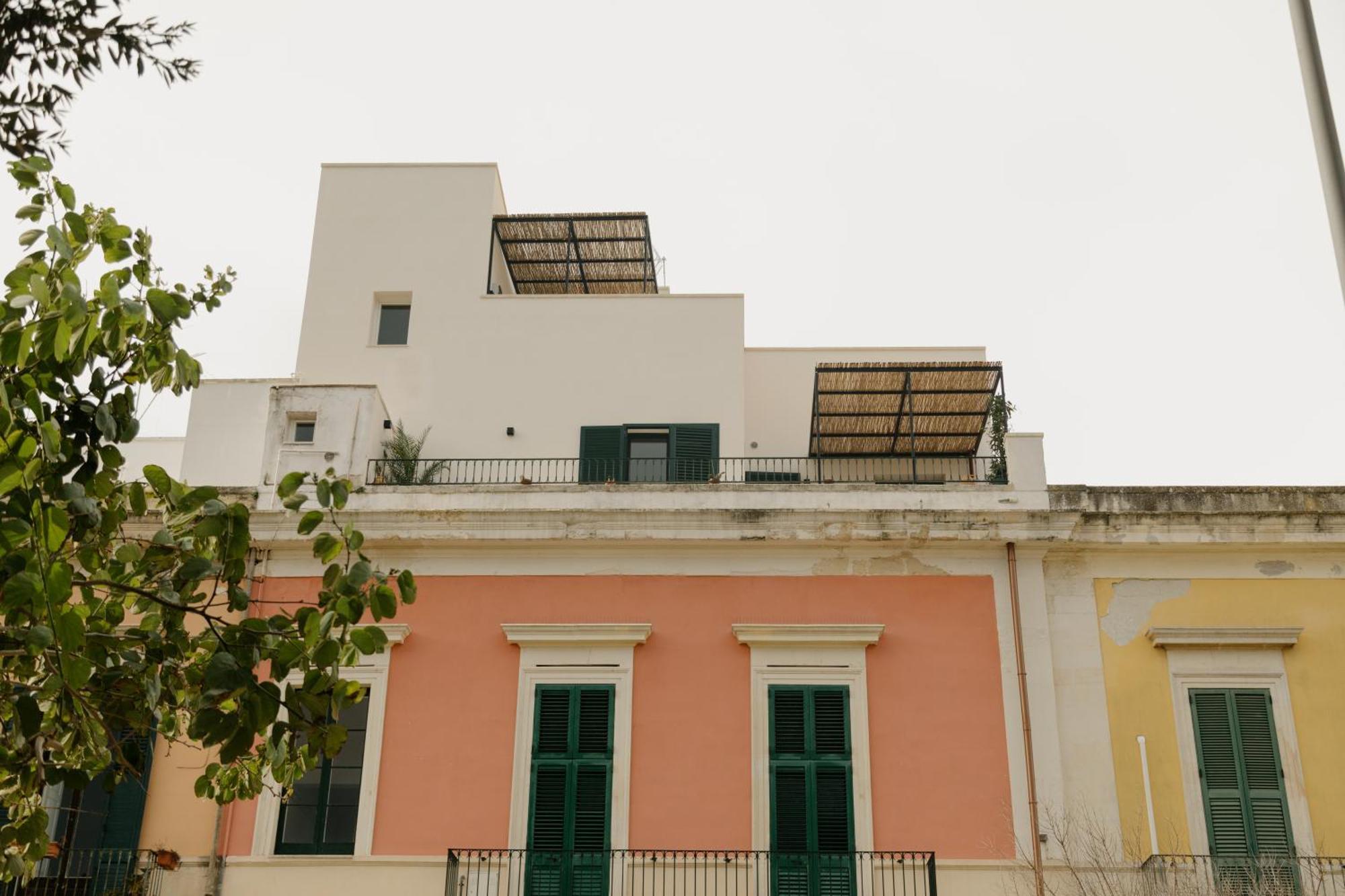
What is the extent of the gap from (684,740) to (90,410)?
828 centimetres

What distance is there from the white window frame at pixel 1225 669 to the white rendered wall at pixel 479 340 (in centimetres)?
634

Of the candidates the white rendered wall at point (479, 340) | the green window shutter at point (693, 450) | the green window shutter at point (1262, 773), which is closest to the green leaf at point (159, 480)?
the green window shutter at point (1262, 773)

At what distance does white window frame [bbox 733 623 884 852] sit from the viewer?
13.5 metres

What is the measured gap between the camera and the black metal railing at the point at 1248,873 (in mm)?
12258

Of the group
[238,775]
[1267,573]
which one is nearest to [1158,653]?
[1267,573]

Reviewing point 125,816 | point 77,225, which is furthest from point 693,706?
point 77,225

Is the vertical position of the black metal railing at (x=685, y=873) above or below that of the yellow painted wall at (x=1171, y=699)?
below

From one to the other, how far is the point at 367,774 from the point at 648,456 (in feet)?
19.5

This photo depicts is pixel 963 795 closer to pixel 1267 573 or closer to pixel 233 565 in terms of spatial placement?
pixel 1267 573

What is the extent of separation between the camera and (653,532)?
14.2 metres

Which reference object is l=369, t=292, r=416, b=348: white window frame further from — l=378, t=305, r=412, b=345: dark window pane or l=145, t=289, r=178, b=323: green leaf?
l=145, t=289, r=178, b=323: green leaf

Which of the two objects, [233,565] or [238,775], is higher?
[233,565]

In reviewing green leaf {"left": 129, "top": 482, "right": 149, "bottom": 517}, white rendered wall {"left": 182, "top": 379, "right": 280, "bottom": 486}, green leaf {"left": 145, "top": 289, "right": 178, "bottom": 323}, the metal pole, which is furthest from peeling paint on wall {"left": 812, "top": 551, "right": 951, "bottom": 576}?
the metal pole

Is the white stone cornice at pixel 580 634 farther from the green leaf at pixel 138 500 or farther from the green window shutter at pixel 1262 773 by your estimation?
the green leaf at pixel 138 500
